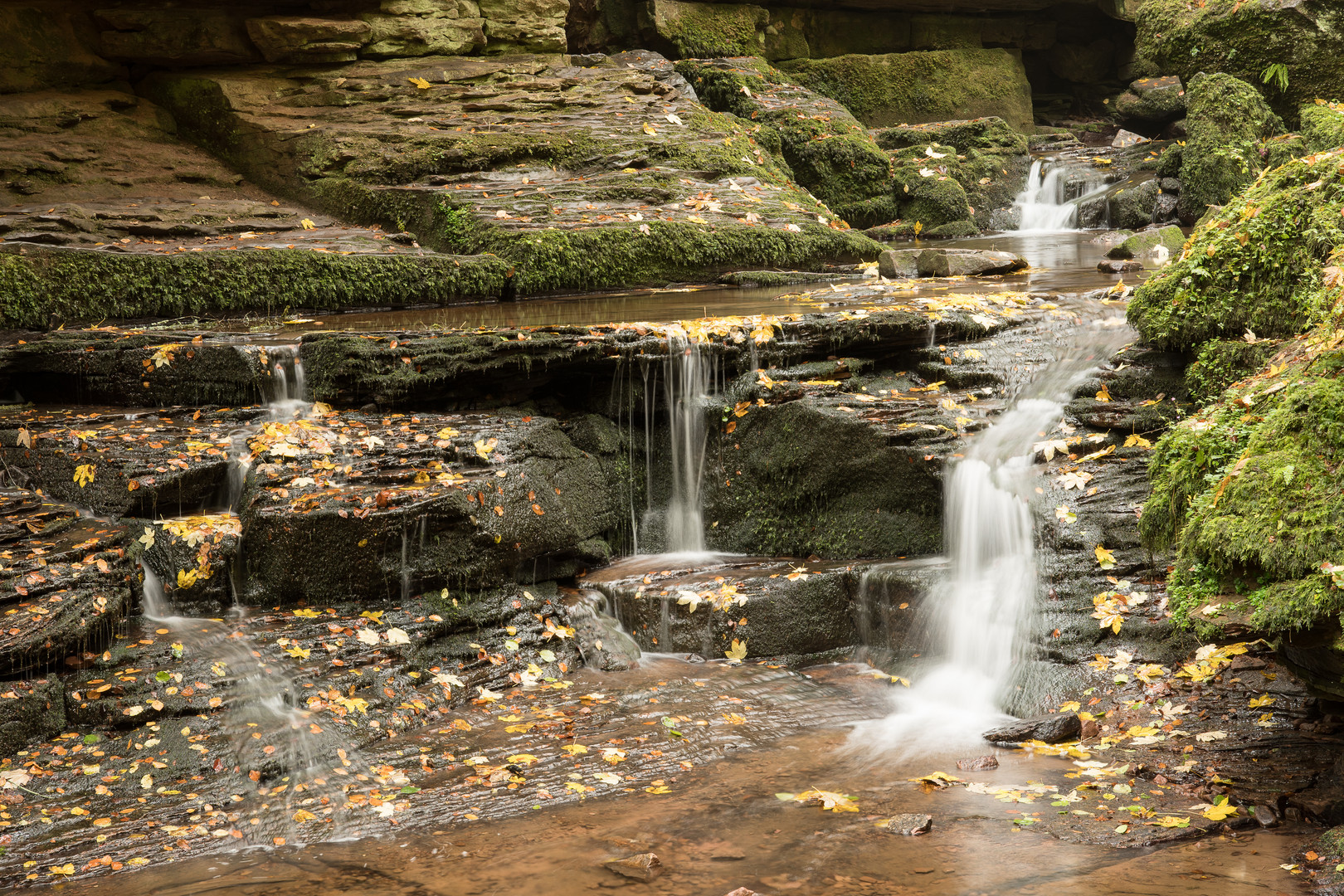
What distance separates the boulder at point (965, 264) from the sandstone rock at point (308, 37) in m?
8.07


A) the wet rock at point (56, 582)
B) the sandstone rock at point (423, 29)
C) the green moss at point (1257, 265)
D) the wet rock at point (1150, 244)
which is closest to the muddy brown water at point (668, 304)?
the wet rock at point (1150, 244)

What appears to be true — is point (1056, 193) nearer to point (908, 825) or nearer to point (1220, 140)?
point (1220, 140)

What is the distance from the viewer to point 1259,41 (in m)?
14.7

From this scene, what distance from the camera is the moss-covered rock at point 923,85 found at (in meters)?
17.9

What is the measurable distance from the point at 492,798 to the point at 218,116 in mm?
10953

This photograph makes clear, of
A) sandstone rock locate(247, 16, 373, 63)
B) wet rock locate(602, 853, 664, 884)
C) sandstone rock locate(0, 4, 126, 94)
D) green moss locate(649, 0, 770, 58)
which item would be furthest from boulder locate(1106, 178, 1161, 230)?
sandstone rock locate(0, 4, 126, 94)

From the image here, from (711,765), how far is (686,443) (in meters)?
3.22

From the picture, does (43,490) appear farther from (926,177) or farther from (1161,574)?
(926,177)

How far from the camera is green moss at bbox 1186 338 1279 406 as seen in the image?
6039 millimetres

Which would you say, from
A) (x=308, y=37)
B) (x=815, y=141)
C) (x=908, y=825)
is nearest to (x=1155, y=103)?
(x=815, y=141)

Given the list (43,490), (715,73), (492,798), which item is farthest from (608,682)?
(715,73)

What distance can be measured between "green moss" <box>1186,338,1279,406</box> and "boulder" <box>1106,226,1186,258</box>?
537cm

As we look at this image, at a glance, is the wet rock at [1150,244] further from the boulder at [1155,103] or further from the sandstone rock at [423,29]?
the sandstone rock at [423,29]

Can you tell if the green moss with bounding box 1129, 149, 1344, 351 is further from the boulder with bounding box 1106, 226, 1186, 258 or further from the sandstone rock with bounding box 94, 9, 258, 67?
the sandstone rock with bounding box 94, 9, 258, 67
